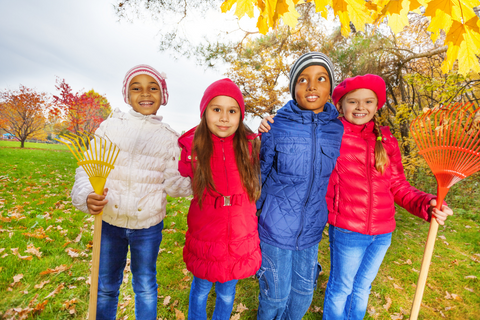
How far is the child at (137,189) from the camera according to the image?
1.66 metres

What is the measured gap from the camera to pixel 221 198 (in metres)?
1.64

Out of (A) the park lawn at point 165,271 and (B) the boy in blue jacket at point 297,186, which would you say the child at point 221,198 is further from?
(A) the park lawn at point 165,271

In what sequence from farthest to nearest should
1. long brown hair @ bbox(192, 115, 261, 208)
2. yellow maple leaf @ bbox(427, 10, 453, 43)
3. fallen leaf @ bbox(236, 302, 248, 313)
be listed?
fallen leaf @ bbox(236, 302, 248, 313) < long brown hair @ bbox(192, 115, 261, 208) < yellow maple leaf @ bbox(427, 10, 453, 43)

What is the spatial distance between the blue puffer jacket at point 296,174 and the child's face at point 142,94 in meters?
0.94

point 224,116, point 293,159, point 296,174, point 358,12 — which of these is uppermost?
point 358,12

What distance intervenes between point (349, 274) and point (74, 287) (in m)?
2.89

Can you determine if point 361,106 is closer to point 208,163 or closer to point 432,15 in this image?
point 432,15

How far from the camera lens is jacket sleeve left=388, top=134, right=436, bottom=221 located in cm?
164

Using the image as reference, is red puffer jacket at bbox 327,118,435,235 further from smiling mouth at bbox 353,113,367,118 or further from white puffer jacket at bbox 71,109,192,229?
white puffer jacket at bbox 71,109,192,229

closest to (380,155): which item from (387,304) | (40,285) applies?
(387,304)

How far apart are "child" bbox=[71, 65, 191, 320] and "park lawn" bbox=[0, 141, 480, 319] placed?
0.86 metres

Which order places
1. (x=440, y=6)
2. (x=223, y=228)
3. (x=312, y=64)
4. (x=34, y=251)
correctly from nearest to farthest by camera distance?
(x=440, y=6) → (x=223, y=228) → (x=312, y=64) → (x=34, y=251)

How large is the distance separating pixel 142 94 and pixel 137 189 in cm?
74

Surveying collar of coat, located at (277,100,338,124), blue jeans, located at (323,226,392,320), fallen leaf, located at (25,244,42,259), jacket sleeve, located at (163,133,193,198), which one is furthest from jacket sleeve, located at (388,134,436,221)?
fallen leaf, located at (25,244,42,259)
